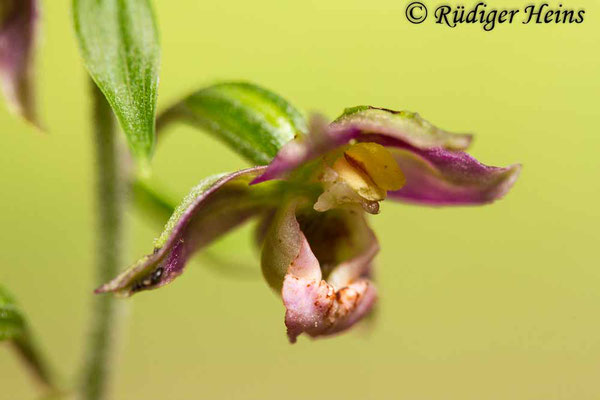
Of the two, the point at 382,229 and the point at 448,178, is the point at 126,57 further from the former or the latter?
the point at 382,229

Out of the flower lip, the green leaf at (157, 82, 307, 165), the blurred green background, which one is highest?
the green leaf at (157, 82, 307, 165)

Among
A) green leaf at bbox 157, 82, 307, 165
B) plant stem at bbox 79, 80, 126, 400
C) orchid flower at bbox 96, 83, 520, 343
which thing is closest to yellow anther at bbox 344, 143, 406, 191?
orchid flower at bbox 96, 83, 520, 343

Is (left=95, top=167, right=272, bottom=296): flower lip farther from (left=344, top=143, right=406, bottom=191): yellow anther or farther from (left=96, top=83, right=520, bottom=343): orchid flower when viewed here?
(left=344, top=143, right=406, bottom=191): yellow anther

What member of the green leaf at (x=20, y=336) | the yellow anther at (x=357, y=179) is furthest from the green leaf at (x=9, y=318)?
the yellow anther at (x=357, y=179)

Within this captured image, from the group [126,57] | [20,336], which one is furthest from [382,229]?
[126,57]

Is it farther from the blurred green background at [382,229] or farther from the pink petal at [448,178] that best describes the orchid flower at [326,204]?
the blurred green background at [382,229]

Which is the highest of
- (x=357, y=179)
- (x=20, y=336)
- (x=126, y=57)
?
(x=126, y=57)
